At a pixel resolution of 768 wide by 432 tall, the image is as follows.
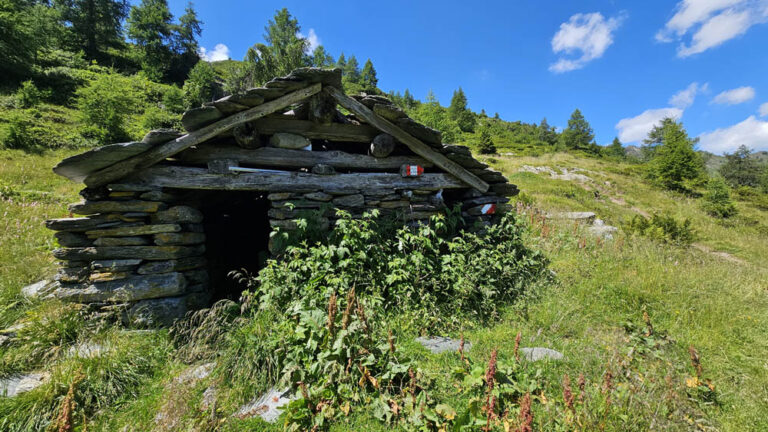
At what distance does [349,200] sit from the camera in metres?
4.52

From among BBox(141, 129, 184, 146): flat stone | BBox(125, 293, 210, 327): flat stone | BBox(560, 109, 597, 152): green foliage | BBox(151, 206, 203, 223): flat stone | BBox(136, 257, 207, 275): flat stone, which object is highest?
BBox(560, 109, 597, 152): green foliage

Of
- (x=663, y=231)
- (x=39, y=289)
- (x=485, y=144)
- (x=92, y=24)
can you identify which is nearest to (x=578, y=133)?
(x=485, y=144)

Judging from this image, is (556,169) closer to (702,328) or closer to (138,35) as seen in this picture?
(702,328)

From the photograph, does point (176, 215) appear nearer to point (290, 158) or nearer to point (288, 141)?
point (290, 158)

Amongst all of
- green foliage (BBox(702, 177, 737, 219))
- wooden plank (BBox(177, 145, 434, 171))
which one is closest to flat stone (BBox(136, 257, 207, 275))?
wooden plank (BBox(177, 145, 434, 171))

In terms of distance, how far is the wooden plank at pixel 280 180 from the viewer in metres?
3.81

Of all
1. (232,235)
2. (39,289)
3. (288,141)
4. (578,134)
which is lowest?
(39,289)

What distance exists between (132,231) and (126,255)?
0.35 meters

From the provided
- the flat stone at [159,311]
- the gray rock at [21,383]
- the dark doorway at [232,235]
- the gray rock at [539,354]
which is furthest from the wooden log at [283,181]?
the gray rock at [539,354]

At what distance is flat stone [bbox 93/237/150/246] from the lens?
3.66m

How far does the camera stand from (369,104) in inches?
169

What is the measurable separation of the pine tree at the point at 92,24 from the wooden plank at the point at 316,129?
1999 inches

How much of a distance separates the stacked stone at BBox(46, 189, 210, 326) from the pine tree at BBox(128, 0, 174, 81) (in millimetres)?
48725

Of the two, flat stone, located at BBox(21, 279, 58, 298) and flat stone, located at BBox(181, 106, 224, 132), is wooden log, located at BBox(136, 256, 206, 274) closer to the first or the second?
flat stone, located at BBox(21, 279, 58, 298)
